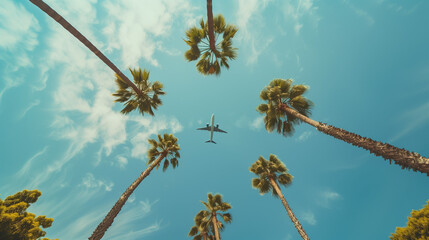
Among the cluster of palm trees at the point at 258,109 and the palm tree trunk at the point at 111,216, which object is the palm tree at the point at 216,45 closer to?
the cluster of palm trees at the point at 258,109

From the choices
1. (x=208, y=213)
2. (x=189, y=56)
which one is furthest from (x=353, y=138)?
(x=208, y=213)

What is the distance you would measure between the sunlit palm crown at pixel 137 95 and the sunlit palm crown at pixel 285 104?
858cm

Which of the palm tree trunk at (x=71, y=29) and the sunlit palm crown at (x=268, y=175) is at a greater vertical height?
the sunlit palm crown at (x=268, y=175)

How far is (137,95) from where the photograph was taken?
37.4 ft

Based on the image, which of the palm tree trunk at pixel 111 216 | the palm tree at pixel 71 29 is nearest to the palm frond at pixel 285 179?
the palm tree trunk at pixel 111 216

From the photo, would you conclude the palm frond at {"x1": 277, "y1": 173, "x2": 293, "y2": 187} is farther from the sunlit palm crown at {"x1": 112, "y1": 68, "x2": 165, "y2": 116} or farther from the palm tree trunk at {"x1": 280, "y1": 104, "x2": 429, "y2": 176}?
the sunlit palm crown at {"x1": 112, "y1": 68, "x2": 165, "y2": 116}

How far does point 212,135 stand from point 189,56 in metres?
16.1

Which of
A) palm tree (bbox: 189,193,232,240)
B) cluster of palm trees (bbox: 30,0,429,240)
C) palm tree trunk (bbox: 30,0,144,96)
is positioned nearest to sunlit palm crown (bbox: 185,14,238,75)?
cluster of palm trees (bbox: 30,0,429,240)

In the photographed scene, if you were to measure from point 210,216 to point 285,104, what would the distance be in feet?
45.5

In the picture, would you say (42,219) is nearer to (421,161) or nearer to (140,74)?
(140,74)

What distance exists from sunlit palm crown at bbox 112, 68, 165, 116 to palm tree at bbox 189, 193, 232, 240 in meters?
11.7

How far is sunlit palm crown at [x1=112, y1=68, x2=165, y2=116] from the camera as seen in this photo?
36.2 ft

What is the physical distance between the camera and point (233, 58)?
10992 millimetres

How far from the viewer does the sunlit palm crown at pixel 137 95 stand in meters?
11.0
